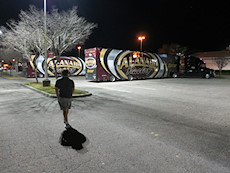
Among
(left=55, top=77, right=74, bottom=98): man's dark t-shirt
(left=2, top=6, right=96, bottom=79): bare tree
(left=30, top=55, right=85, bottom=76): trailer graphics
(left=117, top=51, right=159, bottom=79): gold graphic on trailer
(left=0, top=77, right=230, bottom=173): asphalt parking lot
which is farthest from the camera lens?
(left=30, top=55, right=85, bottom=76): trailer graphics

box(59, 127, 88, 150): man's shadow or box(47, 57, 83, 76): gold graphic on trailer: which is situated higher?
box(47, 57, 83, 76): gold graphic on trailer

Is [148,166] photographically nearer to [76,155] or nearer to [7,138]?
[76,155]

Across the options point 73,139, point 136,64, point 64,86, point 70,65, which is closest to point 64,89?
point 64,86

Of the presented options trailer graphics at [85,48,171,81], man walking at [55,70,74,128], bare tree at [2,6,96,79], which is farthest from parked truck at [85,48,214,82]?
man walking at [55,70,74,128]

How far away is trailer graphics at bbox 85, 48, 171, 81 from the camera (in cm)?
1964

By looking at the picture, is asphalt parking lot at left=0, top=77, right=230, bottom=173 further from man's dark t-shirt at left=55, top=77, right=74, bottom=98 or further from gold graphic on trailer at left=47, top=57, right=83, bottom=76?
gold graphic on trailer at left=47, top=57, right=83, bottom=76

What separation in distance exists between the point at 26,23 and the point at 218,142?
67.5ft

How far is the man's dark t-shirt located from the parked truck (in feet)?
47.2

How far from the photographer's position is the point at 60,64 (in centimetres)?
2936

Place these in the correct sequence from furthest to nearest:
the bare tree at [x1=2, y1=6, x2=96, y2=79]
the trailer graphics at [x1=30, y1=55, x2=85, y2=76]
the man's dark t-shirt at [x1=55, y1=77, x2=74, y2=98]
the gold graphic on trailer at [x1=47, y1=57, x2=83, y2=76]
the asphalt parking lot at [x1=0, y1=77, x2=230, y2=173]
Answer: the gold graphic on trailer at [x1=47, y1=57, x2=83, y2=76], the trailer graphics at [x1=30, y1=55, x2=85, y2=76], the bare tree at [x1=2, y1=6, x2=96, y2=79], the man's dark t-shirt at [x1=55, y1=77, x2=74, y2=98], the asphalt parking lot at [x1=0, y1=77, x2=230, y2=173]

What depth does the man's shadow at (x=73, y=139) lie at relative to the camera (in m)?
3.90

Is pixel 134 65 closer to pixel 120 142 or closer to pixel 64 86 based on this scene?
pixel 64 86

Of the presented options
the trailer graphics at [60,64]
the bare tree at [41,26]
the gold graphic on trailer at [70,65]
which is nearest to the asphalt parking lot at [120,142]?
the bare tree at [41,26]

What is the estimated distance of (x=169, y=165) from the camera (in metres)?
3.08
